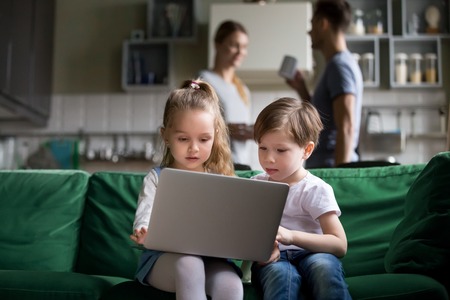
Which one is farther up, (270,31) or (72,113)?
(270,31)

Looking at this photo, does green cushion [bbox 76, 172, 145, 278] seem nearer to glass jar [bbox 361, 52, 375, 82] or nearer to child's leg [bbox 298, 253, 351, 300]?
child's leg [bbox 298, 253, 351, 300]

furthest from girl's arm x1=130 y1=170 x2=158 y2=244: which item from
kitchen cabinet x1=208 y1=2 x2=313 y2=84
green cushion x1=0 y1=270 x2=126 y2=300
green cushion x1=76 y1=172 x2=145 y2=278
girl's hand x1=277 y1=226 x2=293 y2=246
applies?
kitchen cabinet x1=208 y1=2 x2=313 y2=84

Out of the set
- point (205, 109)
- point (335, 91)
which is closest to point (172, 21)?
point (335, 91)

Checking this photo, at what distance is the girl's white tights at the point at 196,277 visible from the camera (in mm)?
1539

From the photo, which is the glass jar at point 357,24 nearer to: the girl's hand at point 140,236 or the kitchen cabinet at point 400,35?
the kitchen cabinet at point 400,35

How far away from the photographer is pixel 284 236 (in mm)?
1586

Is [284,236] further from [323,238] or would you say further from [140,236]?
[140,236]

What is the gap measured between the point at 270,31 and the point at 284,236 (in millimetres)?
3344

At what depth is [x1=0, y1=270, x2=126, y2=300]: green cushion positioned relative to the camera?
1782 mm

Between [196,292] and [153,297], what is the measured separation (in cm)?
18

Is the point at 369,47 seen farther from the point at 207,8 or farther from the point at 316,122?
the point at 316,122

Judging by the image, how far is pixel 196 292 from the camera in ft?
5.01

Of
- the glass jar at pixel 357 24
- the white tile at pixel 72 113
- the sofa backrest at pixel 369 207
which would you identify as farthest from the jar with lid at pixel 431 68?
the sofa backrest at pixel 369 207

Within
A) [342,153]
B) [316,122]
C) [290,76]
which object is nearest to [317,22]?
[290,76]
